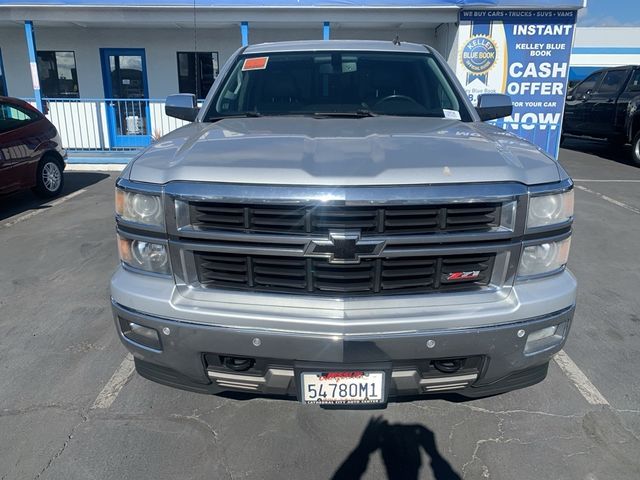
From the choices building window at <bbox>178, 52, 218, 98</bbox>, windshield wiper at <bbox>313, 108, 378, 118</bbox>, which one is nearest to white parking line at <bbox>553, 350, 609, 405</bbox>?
windshield wiper at <bbox>313, 108, 378, 118</bbox>

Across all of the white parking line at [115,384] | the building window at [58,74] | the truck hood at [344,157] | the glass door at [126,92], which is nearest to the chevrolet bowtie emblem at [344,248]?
the truck hood at [344,157]

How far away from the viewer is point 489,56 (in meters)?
11.1

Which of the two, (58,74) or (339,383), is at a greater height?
(58,74)

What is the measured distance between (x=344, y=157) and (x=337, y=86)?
1.65 m

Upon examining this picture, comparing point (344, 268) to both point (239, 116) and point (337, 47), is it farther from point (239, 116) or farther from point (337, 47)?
point (337, 47)

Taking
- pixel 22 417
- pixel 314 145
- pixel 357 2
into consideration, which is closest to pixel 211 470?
pixel 22 417

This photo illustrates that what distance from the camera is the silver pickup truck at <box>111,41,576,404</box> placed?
7.00 ft

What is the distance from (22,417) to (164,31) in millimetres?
12611

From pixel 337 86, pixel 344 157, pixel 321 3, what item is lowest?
pixel 344 157

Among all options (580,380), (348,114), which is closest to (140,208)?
(348,114)

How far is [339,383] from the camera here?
2238mm

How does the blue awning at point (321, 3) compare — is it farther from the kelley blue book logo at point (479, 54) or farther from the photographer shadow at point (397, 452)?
the photographer shadow at point (397, 452)

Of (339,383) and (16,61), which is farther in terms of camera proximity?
(16,61)

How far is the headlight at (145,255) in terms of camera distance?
2.32m
